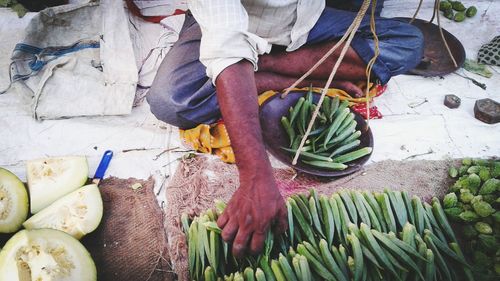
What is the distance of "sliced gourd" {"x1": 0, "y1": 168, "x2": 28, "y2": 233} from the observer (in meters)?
1.73

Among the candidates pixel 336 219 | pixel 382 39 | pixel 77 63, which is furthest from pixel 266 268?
pixel 77 63

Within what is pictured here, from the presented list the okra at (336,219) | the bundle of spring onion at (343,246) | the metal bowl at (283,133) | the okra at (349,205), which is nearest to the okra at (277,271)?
the bundle of spring onion at (343,246)

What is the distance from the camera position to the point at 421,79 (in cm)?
299

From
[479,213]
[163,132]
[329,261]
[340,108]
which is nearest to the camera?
[329,261]

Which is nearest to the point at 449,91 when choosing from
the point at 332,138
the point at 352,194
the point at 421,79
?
the point at 421,79

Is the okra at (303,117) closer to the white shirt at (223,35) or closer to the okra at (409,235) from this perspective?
the white shirt at (223,35)

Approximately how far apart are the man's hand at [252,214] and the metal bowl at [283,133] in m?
0.59

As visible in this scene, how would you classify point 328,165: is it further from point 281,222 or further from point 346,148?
point 281,222

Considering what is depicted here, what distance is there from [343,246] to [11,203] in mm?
1501

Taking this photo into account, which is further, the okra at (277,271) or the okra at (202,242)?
the okra at (202,242)

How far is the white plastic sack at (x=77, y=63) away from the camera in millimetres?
2559

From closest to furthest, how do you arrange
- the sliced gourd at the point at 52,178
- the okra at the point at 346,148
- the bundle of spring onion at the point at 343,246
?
the bundle of spring onion at the point at 343,246
the sliced gourd at the point at 52,178
the okra at the point at 346,148

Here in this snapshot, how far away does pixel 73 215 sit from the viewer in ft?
5.87

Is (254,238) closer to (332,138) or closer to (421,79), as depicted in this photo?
(332,138)
